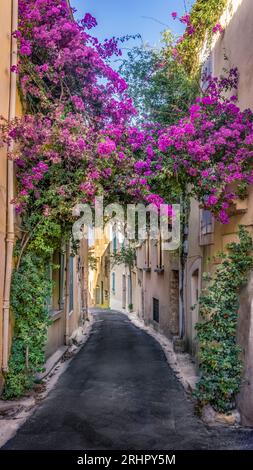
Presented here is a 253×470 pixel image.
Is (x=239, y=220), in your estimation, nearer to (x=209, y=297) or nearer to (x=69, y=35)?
(x=209, y=297)

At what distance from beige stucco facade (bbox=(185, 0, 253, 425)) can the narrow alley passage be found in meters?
0.90

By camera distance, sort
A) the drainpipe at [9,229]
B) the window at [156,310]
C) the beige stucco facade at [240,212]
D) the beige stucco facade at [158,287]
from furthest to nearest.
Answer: the window at [156,310] → the beige stucco facade at [158,287] → the drainpipe at [9,229] → the beige stucco facade at [240,212]

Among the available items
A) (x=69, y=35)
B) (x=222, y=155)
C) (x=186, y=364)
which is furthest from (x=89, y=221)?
(x=186, y=364)

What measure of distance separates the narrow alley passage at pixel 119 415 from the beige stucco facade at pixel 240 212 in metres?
0.90

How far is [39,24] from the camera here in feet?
28.5

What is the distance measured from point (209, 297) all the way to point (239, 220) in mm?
1367

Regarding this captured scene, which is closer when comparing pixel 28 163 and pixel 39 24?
pixel 28 163

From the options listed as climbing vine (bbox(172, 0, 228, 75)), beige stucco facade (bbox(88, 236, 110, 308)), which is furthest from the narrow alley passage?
beige stucco facade (bbox(88, 236, 110, 308))

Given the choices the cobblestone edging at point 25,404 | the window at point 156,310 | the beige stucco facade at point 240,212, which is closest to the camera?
the cobblestone edging at point 25,404

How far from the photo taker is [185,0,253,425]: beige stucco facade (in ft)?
21.2

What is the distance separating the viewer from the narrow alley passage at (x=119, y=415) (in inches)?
231

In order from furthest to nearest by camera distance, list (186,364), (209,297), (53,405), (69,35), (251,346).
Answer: (186,364) → (69,35) → (53,405) → (209,297) → (251,346)

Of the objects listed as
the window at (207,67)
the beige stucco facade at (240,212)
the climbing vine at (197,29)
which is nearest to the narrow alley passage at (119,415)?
the beige stucco facade at (240,212)

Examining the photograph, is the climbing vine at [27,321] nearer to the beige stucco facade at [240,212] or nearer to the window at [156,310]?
the beige stucco facade at [240,212]
